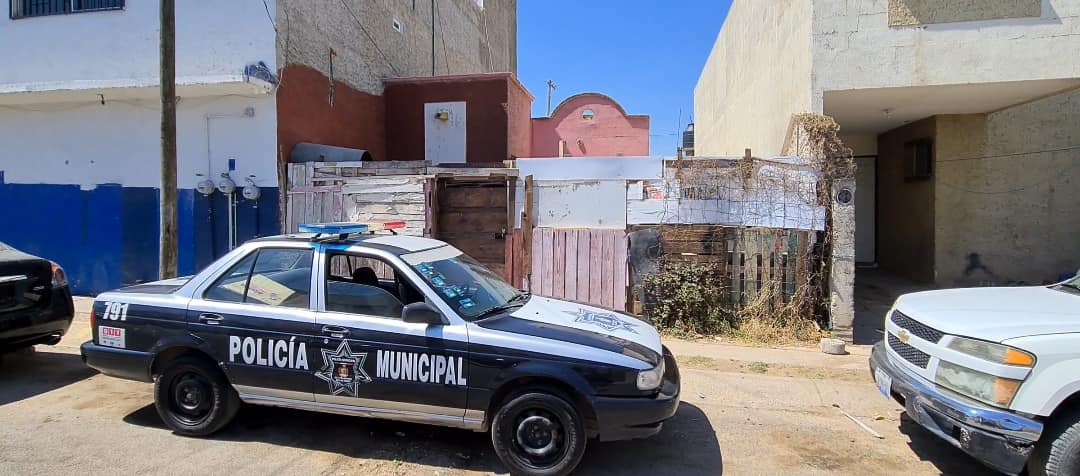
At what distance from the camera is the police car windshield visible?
4.02 metres

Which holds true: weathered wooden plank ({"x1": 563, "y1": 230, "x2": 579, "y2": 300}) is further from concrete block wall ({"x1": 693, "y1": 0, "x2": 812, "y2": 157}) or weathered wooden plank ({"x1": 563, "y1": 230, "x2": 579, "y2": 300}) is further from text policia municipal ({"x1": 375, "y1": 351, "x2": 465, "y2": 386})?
text policia municipal ({"x1": 375, "y1": 351, "x2": 465, "y2": 386})

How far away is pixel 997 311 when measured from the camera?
3.81 m

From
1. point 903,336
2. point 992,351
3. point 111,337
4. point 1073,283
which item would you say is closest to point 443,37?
point 111,337

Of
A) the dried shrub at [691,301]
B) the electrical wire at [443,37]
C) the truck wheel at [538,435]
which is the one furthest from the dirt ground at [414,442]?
the electrical wire at [443,37]

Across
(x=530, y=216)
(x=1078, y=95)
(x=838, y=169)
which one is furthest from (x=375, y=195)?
(x=1078, y=95)

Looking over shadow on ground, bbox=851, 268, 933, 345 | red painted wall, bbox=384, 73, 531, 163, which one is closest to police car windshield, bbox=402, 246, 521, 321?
shadow on ground, bbox=851, 268, 933, 345

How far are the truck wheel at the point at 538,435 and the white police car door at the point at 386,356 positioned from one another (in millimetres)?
338

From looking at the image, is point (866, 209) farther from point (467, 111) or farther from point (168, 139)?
point (168, 139)

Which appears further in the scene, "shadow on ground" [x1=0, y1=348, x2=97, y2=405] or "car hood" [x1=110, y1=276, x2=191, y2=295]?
"shadow on ground" [x1=0, y1=348, x2=97, y2=405]

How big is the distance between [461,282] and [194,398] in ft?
7.21

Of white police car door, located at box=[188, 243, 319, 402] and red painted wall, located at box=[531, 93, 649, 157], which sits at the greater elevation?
red painted wall, located at box=[531, 93, 649, 157]

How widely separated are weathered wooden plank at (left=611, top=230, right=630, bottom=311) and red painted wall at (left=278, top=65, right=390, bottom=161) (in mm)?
5538

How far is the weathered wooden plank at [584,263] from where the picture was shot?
322 inches

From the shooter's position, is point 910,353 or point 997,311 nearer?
point 997,311
